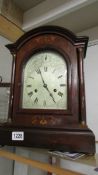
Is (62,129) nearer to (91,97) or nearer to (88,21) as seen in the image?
(91,97)

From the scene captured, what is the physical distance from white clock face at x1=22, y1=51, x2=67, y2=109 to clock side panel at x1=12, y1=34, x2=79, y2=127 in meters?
0.02

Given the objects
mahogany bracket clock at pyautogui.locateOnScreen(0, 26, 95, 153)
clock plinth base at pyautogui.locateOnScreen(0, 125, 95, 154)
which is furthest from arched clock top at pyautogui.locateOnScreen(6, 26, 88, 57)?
clock plinth base at pyautogui.locateOnScreen(0, 125, 95, 154)

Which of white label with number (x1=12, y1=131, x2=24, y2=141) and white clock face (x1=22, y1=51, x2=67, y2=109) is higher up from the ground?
white clock face (x1=22, y1=51, x2=67, y2=109)

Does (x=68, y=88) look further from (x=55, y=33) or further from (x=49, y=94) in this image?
(x=55, y=33)

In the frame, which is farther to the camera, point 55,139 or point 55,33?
point 55,33

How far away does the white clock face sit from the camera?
655 millimetres

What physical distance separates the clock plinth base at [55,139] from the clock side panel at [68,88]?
29mm

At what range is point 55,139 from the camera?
586 millimetres

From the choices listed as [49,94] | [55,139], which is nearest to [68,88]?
[49,94]

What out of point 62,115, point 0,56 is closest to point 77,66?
point 62,115

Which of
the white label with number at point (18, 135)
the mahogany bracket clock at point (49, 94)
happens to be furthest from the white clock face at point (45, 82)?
the white label with number at point (18, 135)

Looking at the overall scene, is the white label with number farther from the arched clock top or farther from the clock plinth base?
the arched clock top

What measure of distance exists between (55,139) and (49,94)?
171mm

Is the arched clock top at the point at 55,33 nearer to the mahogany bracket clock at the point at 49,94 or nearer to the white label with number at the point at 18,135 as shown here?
the mahogany bracket clock at the point at 49,94
